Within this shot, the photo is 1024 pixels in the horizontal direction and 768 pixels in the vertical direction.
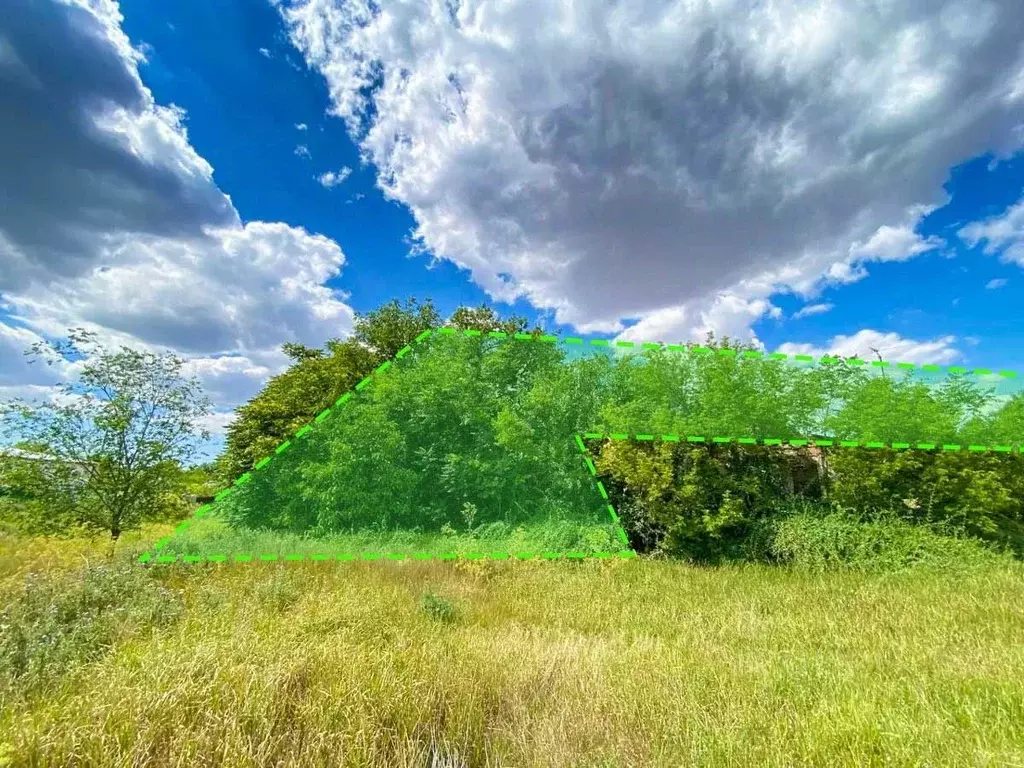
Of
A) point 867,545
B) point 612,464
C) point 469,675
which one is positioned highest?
point 612,464

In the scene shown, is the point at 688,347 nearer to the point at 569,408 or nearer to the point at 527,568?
the point at 569,408

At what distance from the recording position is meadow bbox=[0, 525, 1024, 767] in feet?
10.5

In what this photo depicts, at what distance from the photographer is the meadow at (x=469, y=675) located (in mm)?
3199

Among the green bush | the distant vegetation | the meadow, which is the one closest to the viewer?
the meadow

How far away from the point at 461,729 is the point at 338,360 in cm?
1741

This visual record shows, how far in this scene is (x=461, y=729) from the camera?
3.69m

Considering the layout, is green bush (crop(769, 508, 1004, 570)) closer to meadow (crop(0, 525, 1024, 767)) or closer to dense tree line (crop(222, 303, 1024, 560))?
dense tree line (crop(222, 303, 1024, 560))

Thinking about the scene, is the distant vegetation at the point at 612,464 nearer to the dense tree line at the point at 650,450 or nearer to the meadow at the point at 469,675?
the dense tree line at the point at 650,450

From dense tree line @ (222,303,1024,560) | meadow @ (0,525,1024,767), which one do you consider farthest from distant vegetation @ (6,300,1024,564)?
meadow @ (0,525,1024,767)

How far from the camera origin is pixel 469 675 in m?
4.27

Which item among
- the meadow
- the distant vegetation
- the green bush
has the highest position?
the distant vegetation
